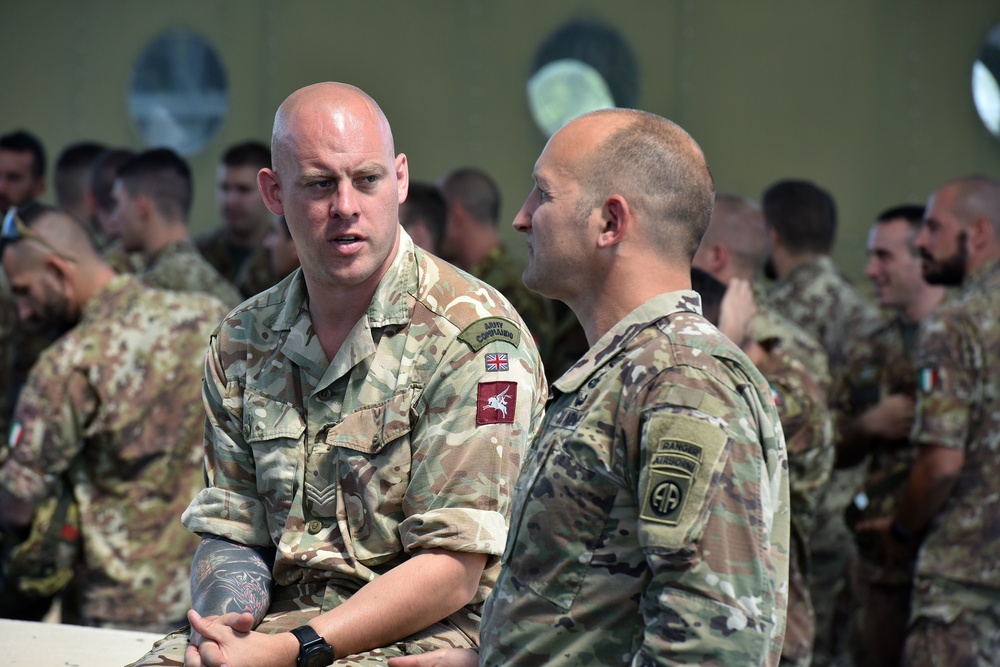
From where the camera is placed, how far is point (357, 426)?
2277 millimetres

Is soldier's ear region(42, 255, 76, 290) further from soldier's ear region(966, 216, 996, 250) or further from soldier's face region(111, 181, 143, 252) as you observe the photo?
soldier's ear region(966, 216, 996, 250)

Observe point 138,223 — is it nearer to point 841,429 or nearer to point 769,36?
point 841,429

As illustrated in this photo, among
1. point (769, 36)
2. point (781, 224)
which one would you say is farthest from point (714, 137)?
point (781, 224)

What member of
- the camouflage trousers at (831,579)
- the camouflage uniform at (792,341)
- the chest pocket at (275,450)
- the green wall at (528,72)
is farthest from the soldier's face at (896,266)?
the chest pocket at (275,450)

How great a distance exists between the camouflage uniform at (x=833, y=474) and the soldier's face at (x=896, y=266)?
17 centimetres

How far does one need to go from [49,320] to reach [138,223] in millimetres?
905

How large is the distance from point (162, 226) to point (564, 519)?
394cm

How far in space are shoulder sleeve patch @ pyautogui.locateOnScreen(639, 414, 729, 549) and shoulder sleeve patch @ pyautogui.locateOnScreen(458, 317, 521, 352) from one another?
73 cm

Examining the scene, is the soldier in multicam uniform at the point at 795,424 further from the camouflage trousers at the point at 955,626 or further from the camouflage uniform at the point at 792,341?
the camouflage trousers at the point at 955,626

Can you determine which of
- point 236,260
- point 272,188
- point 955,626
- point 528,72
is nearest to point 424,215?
point 236,260

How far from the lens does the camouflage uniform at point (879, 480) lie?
15.2ft

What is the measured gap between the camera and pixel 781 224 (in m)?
5.79

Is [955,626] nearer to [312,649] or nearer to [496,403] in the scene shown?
[496,403]

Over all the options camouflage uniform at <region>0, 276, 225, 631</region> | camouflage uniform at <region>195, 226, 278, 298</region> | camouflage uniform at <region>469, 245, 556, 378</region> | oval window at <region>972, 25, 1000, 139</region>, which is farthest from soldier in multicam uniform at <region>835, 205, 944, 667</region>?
camouflage uniform at <region>195, 226, 278, 298</region>
